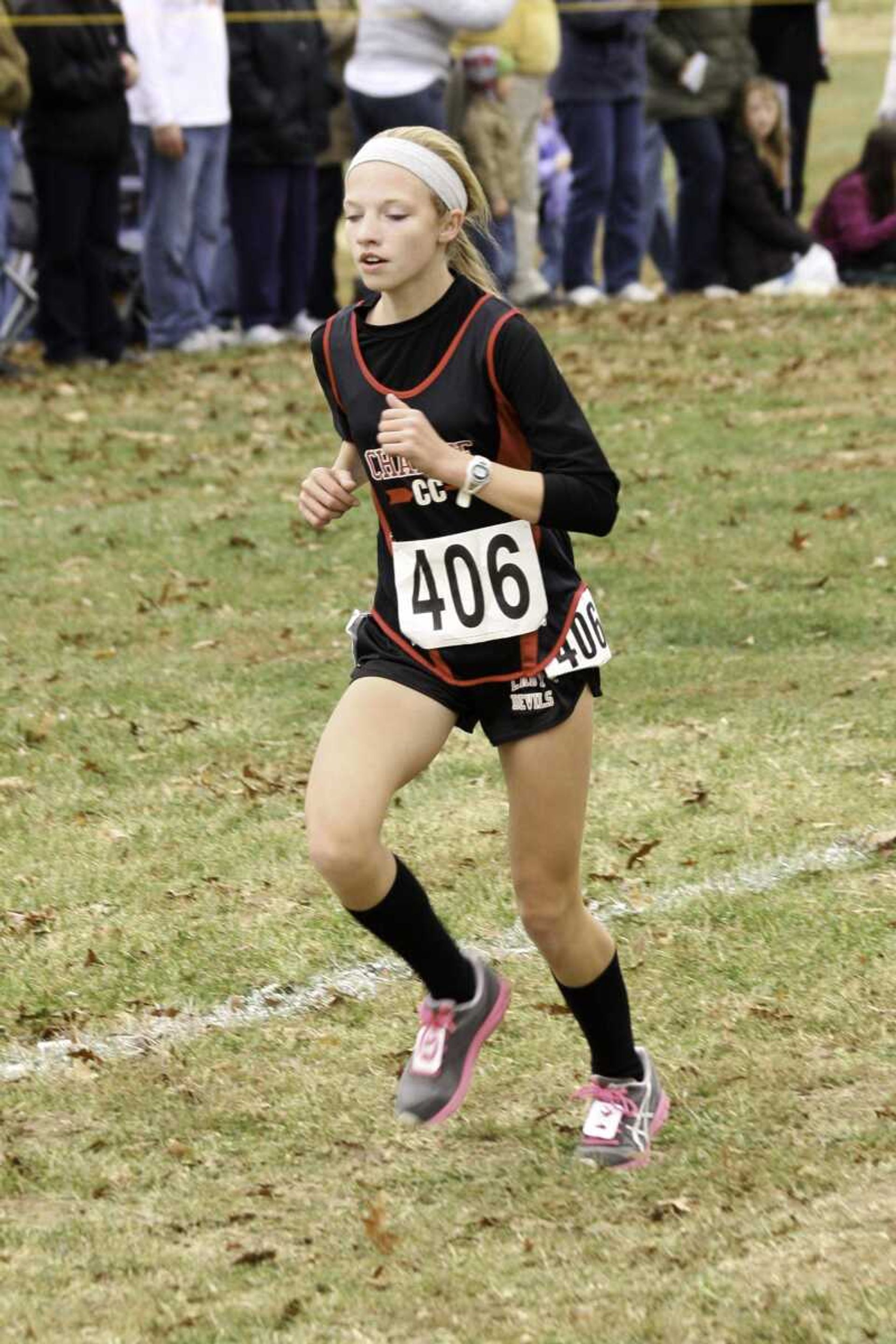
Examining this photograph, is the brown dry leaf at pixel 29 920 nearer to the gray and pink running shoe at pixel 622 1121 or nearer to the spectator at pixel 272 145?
the gray and pink running shoe at pixel 622 1121

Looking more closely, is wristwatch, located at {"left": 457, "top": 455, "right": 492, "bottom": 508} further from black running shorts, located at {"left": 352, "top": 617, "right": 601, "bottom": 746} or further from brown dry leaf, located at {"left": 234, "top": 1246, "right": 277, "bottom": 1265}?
brown dry leaf, located at {"left": 234, "top": 1246, "right": 277, "bottom": 1265}

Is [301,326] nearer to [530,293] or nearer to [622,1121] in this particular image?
[530,293]

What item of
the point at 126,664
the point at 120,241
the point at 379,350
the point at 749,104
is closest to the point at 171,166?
the point at 120,241

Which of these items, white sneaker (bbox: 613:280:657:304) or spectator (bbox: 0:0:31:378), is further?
white sneaker (bbox: 613:280:657:304)

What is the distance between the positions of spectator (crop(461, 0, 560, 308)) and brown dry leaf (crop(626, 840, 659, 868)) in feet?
31.4

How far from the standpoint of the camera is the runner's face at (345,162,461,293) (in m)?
4.21

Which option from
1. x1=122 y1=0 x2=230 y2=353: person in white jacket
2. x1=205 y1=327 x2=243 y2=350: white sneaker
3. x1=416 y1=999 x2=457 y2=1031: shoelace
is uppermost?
x1=416 y1=999 x2=457 y2=1031: shoelace

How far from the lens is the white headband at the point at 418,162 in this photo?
4.27 metres

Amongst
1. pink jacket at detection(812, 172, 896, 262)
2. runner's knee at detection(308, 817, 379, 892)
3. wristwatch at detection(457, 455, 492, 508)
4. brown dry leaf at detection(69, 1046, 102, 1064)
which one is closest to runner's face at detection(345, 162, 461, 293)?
wristwatch at detection(457, 455, 492, 508)

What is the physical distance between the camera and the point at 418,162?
4.28m

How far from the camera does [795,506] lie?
10.5m

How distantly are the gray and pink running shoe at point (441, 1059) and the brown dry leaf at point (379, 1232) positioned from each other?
33cm

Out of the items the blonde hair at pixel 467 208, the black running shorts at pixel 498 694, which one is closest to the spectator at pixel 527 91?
the blonde hair at pixel 467 208

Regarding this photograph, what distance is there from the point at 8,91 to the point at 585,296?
214 inches
